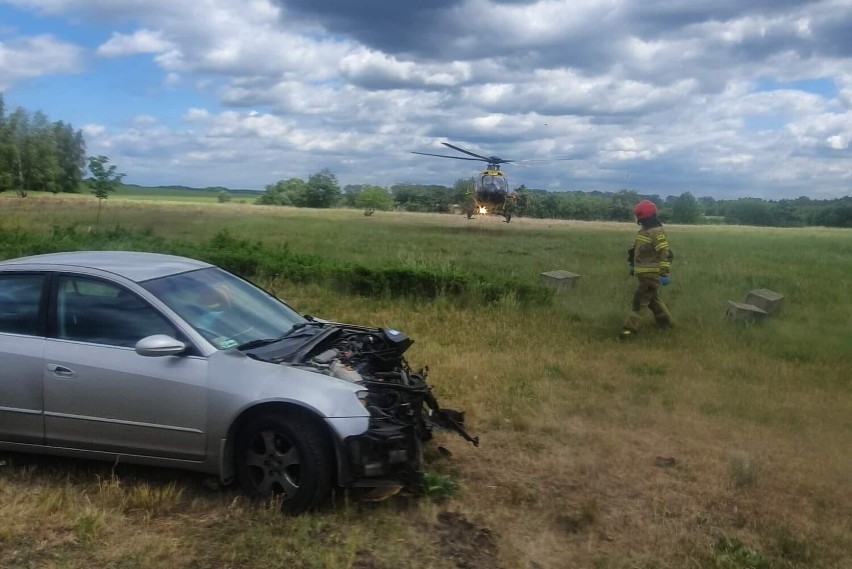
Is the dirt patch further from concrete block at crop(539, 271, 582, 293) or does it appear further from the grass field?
concrete block at crop(539, 271, 582, 293)

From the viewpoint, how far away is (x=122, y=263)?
223 inches

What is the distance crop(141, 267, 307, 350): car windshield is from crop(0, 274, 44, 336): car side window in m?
0.80

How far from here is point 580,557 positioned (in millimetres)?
4438

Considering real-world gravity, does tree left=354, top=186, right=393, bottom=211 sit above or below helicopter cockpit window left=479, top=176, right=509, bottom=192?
below

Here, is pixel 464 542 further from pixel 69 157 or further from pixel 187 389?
pixel 69 157

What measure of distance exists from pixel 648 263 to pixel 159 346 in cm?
823

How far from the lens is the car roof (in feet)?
17.6

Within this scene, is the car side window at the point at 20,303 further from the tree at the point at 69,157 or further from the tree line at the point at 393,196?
the tree at the point at 69,157

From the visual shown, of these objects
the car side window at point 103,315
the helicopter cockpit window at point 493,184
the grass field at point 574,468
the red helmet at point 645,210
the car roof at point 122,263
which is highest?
the helicopter cockpit window at point 493,184

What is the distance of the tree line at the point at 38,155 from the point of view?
66.8 feet

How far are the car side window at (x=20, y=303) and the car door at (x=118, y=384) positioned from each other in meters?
0.17

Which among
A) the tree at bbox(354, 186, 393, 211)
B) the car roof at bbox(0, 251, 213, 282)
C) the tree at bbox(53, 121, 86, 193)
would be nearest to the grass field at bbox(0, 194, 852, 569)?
the car roof at bbox(0, 251, 213, 282)

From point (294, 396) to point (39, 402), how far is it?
1.77m

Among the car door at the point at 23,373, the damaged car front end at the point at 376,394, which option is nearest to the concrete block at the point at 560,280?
the damaged car front end at the point at 376,394
